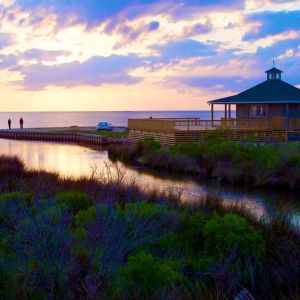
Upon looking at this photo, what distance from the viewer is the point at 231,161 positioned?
2630cm

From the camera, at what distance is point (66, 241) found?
7363 millimetres

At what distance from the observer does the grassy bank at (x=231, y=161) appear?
76.1 feet

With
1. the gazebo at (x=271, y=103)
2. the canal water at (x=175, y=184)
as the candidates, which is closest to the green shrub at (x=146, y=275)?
the canal water at (x=175, y=184)

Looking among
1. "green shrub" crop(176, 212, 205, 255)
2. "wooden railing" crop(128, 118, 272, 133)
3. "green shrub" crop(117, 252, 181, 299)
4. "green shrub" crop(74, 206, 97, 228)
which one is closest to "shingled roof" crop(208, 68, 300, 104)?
"wooden railing" crop(128, 118, 272, 133)

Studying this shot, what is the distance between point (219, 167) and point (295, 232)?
15311 mm

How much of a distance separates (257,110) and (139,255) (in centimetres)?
3352

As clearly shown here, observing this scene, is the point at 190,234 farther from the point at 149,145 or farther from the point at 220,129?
the point at 220,129

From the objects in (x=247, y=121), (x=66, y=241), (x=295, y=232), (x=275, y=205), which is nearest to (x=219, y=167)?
(x=275, y=205)

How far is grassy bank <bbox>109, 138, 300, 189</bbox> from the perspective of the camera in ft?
76.1

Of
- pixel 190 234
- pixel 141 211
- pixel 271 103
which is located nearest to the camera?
pixel 141 211

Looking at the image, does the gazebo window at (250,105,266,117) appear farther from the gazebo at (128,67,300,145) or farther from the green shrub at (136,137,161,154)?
the green shrub at (136,137,161,154)

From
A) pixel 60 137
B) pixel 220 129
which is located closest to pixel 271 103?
pixel 220 129

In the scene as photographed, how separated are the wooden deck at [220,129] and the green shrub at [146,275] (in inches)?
1052

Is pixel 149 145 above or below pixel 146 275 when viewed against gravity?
above
